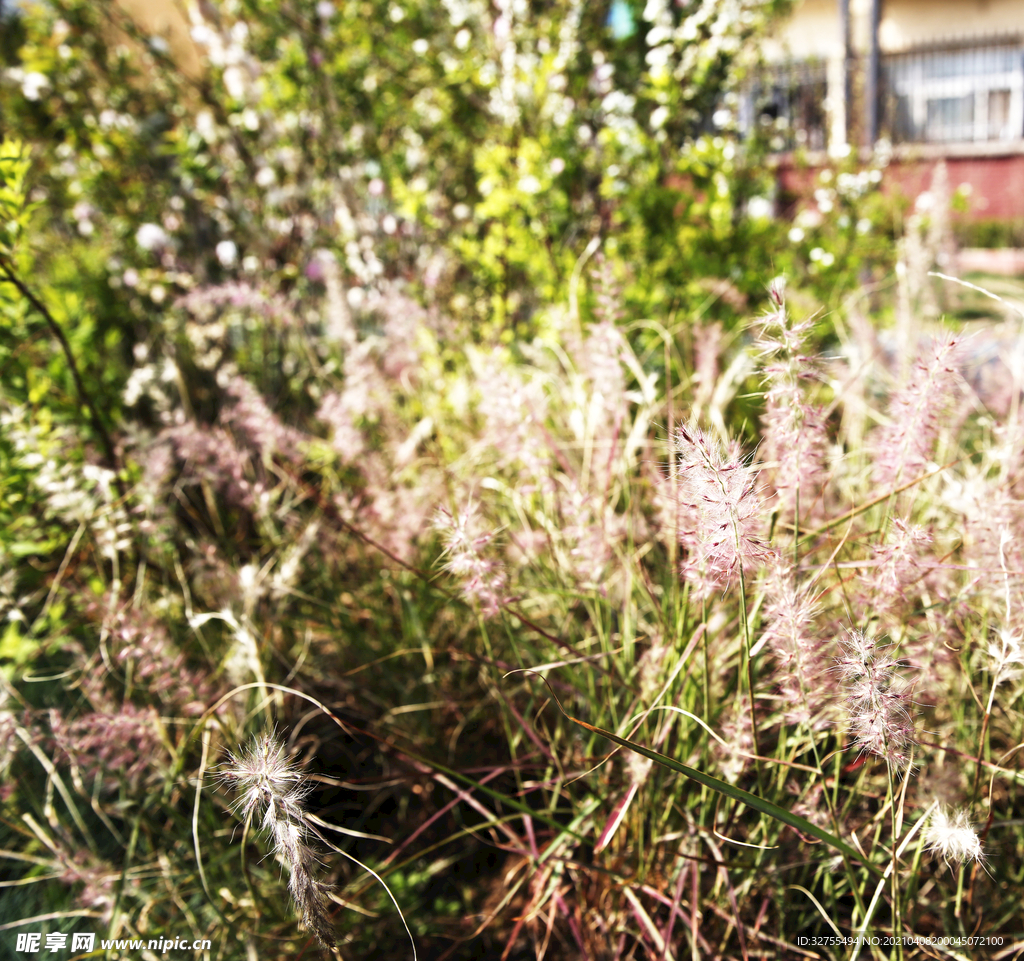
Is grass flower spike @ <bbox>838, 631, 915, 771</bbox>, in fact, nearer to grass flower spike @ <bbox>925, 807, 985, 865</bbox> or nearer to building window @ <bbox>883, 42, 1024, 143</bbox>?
grass flower spike @ <bbox>925, 807, 985, 865</bbox>

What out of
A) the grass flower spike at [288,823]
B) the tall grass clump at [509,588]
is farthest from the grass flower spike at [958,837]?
the grass flower spike at [288,823]

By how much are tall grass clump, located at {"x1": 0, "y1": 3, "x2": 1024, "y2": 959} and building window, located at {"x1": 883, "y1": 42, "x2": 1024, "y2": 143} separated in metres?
9.99

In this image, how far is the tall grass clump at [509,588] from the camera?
93 centimetres

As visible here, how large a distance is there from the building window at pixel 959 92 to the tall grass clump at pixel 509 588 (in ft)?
32.8

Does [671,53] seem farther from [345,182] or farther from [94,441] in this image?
[94,441]

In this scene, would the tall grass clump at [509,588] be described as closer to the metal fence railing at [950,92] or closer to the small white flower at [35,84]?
the small white flower at [35,84]

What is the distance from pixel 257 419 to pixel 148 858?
2.93ft

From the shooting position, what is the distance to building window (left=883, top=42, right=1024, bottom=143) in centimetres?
969

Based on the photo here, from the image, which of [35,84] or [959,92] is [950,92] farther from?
[35,84]

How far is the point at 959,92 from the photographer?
10.0 m

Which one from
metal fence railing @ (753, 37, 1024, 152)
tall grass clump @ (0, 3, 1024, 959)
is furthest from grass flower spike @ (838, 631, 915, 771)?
metal fence railing @ (753, 37, 1024, 152)

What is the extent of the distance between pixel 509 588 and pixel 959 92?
1264 cm

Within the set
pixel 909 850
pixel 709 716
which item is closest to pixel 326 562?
pixel 709 716

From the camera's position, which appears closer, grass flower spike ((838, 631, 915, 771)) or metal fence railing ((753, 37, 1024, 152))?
grass flower spike ((838, 631, 915, 771))
